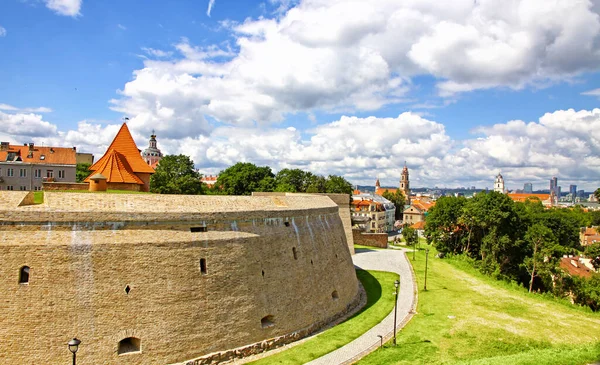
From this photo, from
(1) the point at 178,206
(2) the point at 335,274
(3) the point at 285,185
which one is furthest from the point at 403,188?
(1) the point at 178,206

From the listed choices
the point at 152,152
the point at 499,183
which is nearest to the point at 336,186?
the point at 152,152

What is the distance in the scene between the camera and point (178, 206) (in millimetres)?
17438

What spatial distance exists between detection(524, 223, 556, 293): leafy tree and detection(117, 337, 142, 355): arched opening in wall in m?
39.5

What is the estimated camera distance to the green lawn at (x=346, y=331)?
1786cm

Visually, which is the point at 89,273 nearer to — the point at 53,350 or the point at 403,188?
the point at 53,350

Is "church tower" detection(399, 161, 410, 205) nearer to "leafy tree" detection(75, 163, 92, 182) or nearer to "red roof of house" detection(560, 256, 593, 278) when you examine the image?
"red roof of house" detection(560, 256, 593, 278)

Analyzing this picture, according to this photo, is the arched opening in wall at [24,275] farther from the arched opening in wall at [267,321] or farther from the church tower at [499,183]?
the church tower at [499,183]

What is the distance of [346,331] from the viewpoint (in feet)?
70.1

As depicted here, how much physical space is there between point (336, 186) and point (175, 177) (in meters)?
28.6

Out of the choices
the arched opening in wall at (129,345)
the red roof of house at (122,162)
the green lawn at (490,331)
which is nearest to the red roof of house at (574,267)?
the green lawn at (490,331)

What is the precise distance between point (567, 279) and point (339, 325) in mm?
29711

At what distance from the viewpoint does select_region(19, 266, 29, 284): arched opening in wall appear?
14.1 meters

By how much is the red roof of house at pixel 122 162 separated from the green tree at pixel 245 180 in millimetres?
30882

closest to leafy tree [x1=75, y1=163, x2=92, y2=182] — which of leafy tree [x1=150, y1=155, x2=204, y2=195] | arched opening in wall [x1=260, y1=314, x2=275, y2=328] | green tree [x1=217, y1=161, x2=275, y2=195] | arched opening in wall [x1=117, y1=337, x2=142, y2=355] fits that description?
leafy tree [x1=150, y1=155, x2=204, y2=195]
